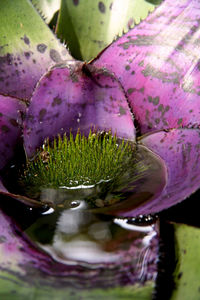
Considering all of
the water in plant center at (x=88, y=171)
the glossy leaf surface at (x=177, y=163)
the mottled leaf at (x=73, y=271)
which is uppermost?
the glossy leaf surface at (x=177, y=163)

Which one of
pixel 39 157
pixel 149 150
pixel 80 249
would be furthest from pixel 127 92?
pixel 80 249

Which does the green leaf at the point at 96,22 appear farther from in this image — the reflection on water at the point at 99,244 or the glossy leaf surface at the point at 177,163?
the reflection on water at the point at 99,244

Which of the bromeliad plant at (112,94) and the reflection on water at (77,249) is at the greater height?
the bromeliad plant at (112,94)

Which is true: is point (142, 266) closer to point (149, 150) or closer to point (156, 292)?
point (156, 292)

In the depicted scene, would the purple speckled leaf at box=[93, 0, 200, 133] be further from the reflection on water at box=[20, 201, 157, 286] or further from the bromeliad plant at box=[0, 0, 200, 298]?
the reflection on water at box=[20, 201, 157, 286]

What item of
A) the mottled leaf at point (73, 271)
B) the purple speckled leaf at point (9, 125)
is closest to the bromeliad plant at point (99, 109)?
the purple speckled leaf at point (9, 125)

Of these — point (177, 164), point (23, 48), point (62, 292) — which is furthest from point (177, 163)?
point (23, 48)

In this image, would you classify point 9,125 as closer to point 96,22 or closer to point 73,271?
point 73,271
